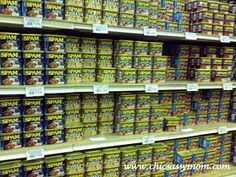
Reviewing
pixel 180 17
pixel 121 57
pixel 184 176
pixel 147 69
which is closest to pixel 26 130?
pixel 121 57

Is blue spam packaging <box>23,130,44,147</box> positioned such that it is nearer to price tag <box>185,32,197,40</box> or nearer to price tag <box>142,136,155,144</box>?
price tag <box>142,136,155,144</box>

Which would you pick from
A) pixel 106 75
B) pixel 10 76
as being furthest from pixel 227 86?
→ pixel 10 76

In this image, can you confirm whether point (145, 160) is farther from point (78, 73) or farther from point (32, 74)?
point (32, 74)

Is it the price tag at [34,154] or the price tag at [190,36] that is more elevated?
the price tag at [190,36]

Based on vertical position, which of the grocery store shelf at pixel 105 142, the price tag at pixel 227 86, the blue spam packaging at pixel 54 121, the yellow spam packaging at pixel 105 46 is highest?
the yellow spam packaging at pixel 105 46

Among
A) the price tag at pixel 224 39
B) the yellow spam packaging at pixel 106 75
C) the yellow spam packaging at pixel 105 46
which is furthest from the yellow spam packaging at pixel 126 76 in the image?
the price tag at pixel 224 39

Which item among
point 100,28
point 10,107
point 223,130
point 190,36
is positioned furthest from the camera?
point 223,130

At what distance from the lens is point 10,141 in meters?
1.62

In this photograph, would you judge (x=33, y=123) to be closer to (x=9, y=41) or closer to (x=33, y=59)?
(x=33, y=59)

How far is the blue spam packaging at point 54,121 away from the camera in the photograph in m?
1.71

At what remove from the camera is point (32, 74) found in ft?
5.32

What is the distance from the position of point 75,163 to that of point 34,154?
315 millimetres

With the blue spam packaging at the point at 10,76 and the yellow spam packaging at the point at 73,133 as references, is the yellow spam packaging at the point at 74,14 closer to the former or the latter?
the blue spam packaging at the point at 10,76

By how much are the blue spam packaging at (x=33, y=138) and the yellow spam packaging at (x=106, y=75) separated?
57cm
